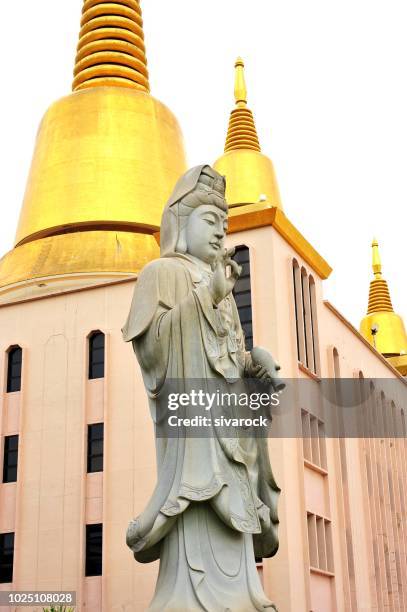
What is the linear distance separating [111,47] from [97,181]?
635 centimetres

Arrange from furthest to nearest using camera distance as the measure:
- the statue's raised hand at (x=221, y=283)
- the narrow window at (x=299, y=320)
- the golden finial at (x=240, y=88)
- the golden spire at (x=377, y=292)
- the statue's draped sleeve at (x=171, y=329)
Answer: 1. the golden spire at (x=377, y=292)
2. the golden finial at (x=240, y=88)
3. the narrow window at (x=299, y=320)
4. the statue's draped sleeve at (x=171, y=329)
5. the statue's raised hand at (x=221, y=283)

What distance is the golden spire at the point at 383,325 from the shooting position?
1695 inches

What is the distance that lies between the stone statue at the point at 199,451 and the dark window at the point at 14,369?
16867 mm

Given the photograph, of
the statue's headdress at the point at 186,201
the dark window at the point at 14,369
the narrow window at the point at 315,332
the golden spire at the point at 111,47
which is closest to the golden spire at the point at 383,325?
the golden spire at the point at 111,47

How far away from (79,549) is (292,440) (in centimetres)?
557

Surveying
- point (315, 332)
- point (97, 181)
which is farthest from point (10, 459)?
point (97, 181)

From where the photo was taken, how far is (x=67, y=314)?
24062 millimetres

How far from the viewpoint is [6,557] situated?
22359mm

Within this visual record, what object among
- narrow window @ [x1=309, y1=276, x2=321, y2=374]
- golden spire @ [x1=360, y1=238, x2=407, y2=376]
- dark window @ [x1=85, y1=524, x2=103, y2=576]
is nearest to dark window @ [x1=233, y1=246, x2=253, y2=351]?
narrow window @ [x1=309, y1=276, x2=321, y2=374]

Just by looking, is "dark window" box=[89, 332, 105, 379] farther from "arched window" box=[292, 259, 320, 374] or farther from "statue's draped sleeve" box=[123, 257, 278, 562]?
"statue's draped sleeve" box=[123, 257, 278, 562]

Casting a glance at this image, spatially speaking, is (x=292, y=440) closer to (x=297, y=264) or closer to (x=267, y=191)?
(x=297, y=264)

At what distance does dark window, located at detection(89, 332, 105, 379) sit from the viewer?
77.0ft

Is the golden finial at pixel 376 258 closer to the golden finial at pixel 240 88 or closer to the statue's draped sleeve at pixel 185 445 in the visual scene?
the golden finial at pixel 240 88

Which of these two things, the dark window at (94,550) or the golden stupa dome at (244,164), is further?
the golden stupa dome at (244,164)
